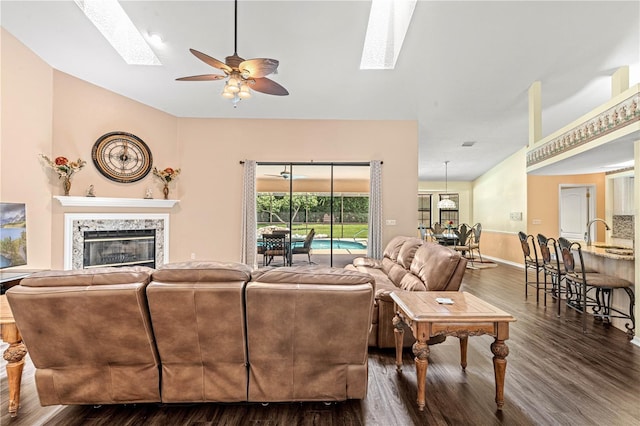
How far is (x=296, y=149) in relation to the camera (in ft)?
19.9

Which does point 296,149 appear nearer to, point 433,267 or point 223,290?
point 433,267

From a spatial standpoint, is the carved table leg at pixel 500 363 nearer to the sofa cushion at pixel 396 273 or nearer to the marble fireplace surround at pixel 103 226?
the sofa cushion at pixel 396 273

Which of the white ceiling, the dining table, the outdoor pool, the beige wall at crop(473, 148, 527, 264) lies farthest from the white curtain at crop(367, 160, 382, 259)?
the beige wall at crop(473, 148, 527, 264)

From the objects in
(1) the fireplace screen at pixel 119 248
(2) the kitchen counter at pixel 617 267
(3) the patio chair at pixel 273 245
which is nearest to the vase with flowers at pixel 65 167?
(1) the fireplace screen at pixel 119 248

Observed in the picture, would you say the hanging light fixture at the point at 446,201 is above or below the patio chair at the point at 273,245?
above

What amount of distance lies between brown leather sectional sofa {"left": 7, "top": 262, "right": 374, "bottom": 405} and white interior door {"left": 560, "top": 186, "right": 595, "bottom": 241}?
26.5 ft

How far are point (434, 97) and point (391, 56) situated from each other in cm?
125

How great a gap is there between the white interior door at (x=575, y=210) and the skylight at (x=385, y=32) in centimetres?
619

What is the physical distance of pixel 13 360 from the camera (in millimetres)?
1926

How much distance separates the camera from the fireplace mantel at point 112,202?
467cm

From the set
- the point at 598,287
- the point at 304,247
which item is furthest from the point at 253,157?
the point at 598,287

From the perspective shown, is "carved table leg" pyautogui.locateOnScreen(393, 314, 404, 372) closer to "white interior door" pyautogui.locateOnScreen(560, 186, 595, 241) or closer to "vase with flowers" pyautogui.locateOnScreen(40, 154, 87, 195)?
"vase with flowers" pyautogui.locateOnScreen(40, 154, 87, 195)

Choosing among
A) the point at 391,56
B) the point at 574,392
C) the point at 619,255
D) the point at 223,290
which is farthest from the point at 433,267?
the point at 391,56

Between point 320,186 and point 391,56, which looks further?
point 320,186
